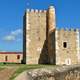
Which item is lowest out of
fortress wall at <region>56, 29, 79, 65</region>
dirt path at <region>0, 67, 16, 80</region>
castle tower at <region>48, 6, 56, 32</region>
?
dirt path at <region>0, 67, 16, 80</region>

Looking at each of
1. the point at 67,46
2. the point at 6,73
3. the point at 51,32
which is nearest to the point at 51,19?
the point at 51,32

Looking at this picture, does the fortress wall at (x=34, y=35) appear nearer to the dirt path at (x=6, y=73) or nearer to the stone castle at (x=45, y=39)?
the stone castle at (x=45, y=39)

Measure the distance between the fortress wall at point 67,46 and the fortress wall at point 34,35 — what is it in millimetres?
4223

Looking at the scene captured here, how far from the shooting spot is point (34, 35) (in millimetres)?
46031

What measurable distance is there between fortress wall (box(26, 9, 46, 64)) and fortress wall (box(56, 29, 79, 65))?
13.9 ft

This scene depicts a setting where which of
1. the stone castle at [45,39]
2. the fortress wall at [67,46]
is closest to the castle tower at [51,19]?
the stone castle at [45,39]

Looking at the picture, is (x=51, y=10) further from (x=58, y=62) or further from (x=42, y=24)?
(x=58, y=62)

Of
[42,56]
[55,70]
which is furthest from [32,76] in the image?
[42,56]

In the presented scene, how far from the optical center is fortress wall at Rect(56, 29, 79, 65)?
140 feet

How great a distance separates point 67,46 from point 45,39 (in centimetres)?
461

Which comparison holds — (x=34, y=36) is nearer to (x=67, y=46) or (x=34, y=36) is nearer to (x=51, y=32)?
(x=51, y=32)

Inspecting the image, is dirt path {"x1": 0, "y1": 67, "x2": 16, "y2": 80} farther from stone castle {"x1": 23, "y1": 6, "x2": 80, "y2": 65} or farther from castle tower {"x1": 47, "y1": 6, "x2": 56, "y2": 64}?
castle tower {"x1": 47, "y1": 6, "x2": 56, "y2": 64}

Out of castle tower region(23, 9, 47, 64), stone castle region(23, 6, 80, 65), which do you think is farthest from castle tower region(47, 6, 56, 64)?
castle tower region(23, 9, 47, 64)

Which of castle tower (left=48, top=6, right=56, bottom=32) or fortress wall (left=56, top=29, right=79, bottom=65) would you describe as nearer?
fortress wall (left=56, top=29, right=79, bottom=65)
